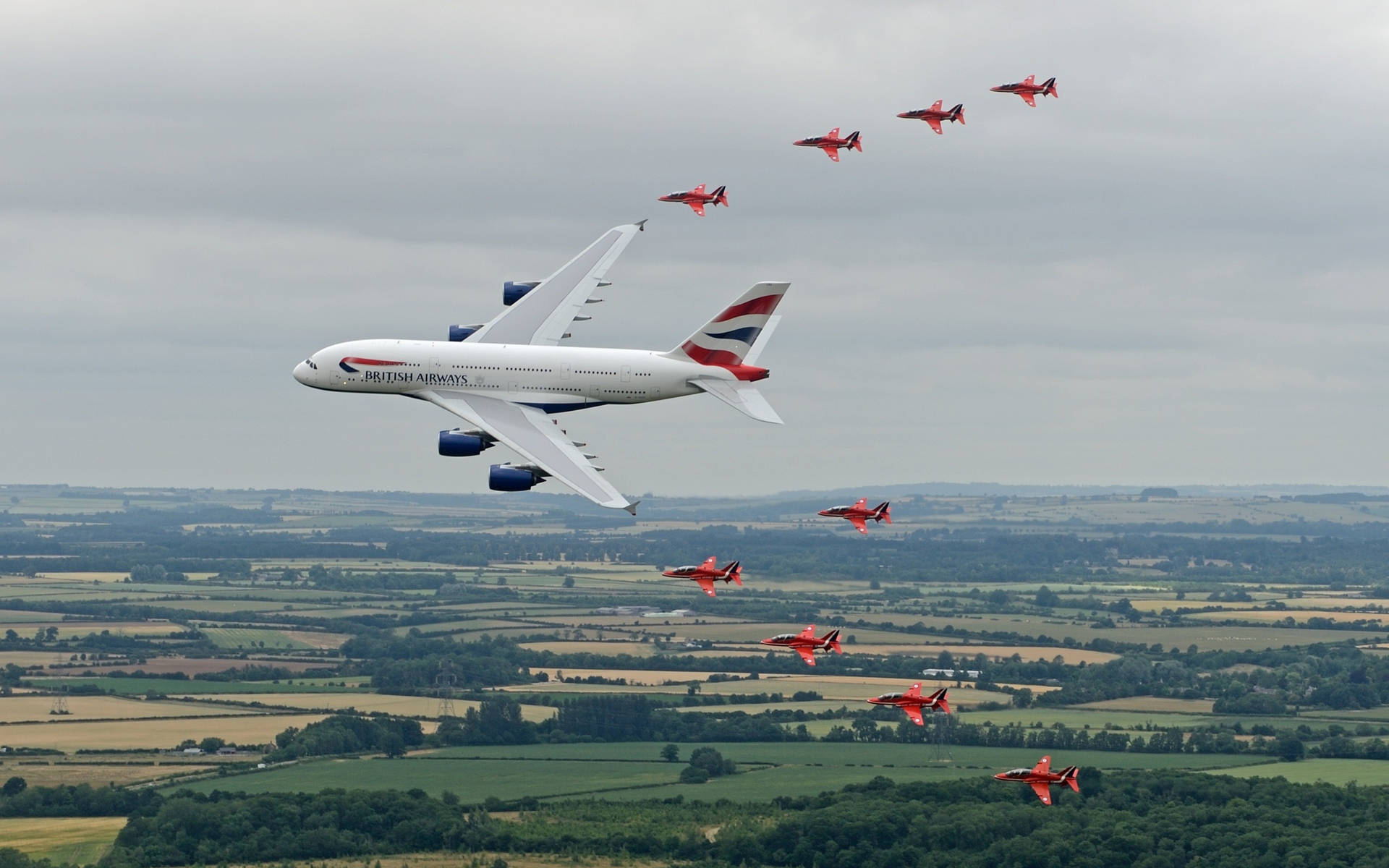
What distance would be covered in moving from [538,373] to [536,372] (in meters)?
0.09

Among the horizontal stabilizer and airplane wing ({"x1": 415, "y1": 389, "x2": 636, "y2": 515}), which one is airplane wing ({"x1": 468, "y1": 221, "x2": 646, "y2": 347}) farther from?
the horizontal stabilizer

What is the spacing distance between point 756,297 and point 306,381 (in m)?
27.2

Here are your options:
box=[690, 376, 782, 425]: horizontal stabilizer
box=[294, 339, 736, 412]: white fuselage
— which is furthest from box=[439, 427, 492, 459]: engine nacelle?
box=[690, 376, 782, 425]: horizontal stabilizer

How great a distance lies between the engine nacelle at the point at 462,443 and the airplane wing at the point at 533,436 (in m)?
0.71

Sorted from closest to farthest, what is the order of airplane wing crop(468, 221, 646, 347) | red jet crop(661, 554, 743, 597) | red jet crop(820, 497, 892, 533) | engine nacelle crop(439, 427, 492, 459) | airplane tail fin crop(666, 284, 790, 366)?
red jet crop(661, 554, 743, 597) → red jet crop(820, 497, 892, 533) → engine nacelle crop(439, 427, 492, 459) → airplane tail fin crop(666, 284, 790, 366) → airplane wing crop(468, 221, 646, 347)

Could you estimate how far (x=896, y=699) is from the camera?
107062 millimetres

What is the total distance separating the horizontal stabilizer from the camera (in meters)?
101

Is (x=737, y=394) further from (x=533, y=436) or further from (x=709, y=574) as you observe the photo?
(x=709, y=574)

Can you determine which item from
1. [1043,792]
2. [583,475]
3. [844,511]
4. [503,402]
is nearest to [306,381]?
[503,402]

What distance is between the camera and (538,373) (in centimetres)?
10094

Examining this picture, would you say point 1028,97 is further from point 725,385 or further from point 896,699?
point 896,699

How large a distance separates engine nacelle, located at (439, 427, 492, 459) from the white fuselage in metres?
3.09

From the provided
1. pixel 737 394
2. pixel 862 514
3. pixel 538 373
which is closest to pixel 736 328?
pixel 737 394

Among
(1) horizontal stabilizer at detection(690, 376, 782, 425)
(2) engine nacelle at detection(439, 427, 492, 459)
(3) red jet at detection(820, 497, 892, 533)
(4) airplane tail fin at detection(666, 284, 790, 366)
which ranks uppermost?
(4) airplane tail fin at detection(666, 284, 790, 366)
